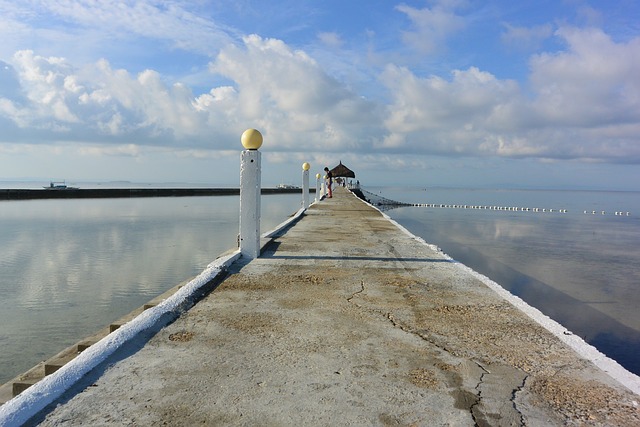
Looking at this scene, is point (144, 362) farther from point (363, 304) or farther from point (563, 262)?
point (563, 262)

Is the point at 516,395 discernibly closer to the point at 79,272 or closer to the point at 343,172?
the point at 79,272

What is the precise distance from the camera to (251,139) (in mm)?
7188

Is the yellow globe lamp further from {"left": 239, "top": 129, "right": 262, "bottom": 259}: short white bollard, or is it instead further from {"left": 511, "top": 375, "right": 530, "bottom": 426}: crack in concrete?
{"left": 511, "top": 375, "right": 530, "bottom": 426}: crack in concrete

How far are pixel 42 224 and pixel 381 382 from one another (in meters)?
26.9

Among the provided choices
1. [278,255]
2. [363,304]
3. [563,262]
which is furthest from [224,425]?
[563,262]

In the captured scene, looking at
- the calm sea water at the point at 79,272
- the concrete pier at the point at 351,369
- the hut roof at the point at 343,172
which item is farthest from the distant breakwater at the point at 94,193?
the concrete pier at the point at 351,369

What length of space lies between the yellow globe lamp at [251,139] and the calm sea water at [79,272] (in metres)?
4.12

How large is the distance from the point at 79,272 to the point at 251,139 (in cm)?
813

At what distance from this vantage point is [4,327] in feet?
25.3

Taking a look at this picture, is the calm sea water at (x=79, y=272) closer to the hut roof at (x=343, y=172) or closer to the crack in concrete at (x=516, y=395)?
the crack in concrete at (x=516, y=395)

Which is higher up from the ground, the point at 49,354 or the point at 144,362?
the point at 144,362

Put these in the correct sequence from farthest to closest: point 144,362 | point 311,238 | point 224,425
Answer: point 311,238 < point 144,362 < point 224,425

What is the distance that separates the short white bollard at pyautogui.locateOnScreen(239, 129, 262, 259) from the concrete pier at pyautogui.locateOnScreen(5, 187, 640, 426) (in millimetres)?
2162

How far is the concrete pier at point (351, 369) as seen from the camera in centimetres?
257
